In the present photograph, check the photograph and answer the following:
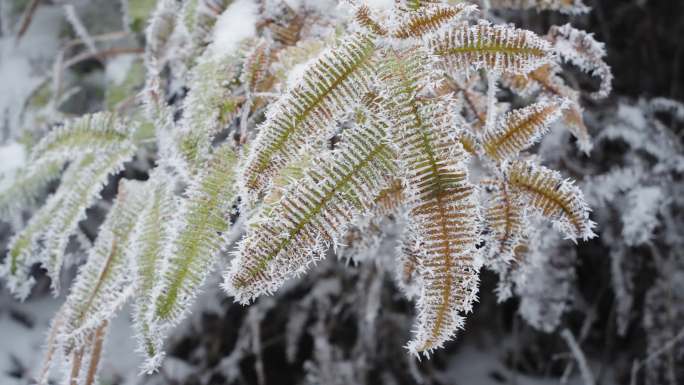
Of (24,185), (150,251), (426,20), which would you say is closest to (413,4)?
(426,20)

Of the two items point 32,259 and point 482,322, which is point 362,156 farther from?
point 482,322

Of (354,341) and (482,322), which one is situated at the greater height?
(354,341)

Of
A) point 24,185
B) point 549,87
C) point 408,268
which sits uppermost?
point 24,185

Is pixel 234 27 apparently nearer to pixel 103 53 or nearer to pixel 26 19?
pixel 103 53

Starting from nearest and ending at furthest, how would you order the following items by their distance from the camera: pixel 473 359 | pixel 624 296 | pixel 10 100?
pixel 624 296, pixel 10 100, pixel 473 359

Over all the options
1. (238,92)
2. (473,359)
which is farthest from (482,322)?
(238,92)

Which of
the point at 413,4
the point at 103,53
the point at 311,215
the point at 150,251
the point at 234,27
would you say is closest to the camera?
the point at 311,215

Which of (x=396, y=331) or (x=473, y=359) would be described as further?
(x=473, y=359)
